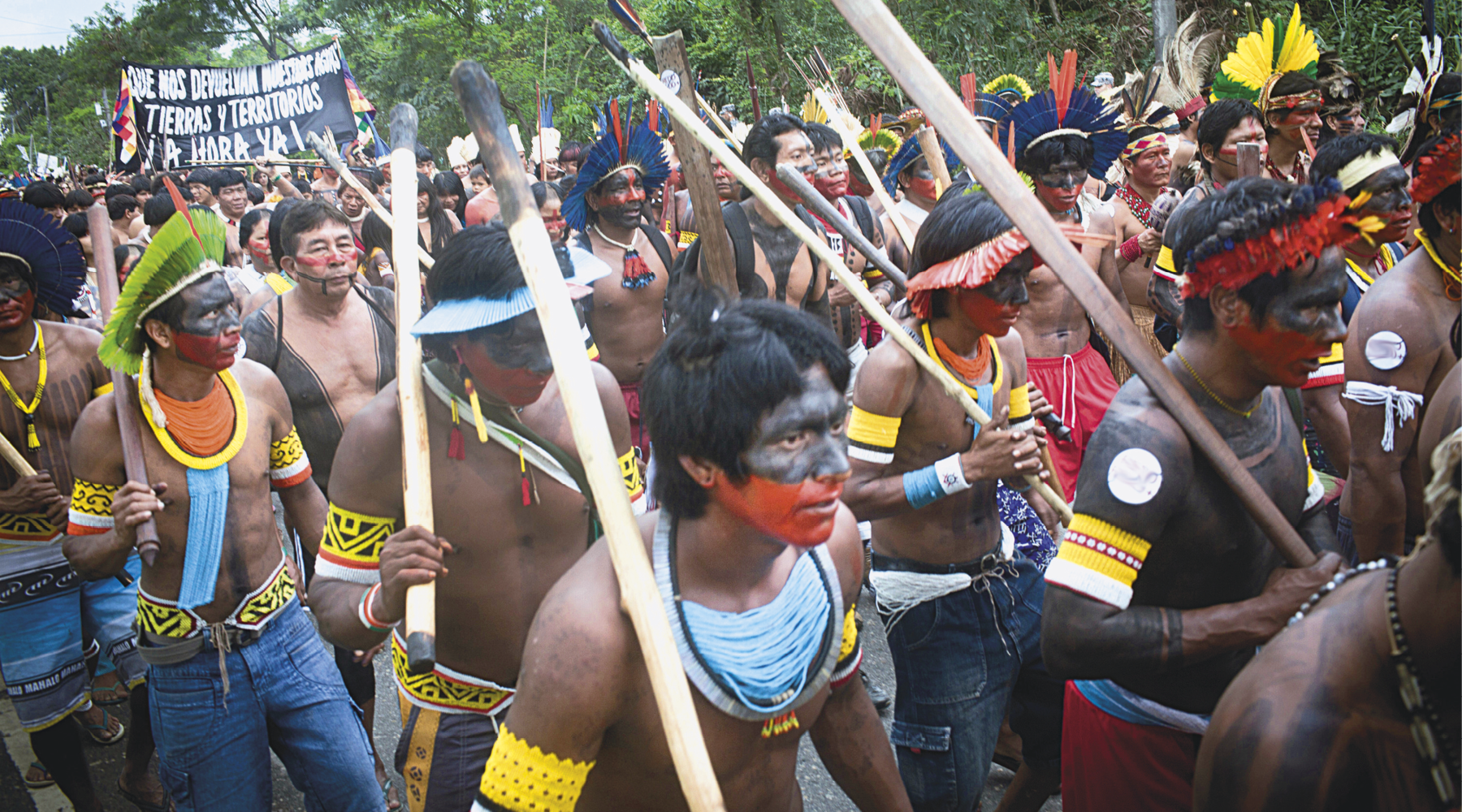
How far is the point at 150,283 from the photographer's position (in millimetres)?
3100

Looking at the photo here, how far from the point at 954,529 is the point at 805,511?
158 cm

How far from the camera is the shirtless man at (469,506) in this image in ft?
8.02

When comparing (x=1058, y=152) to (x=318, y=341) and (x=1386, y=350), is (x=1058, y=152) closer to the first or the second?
(x=1386, y=350)

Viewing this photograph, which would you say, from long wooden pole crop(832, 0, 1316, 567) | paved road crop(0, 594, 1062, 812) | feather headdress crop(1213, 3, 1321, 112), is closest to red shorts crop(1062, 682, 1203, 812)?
long wooden pole crop(832, 0, 1316, 567)

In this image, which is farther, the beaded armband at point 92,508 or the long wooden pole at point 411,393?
the beaded armband at point 92,508

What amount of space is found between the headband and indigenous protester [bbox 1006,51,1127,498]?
0.95 metres

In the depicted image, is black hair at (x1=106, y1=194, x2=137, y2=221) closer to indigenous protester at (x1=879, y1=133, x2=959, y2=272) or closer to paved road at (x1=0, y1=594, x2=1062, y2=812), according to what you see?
paved road at (x1=0, y1=594, x2=1062, y2=812)

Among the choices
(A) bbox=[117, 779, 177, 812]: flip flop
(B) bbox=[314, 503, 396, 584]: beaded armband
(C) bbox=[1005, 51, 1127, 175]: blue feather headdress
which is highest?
(C) bbox=[1005, 51, 1127, 175]: blue feather headdress

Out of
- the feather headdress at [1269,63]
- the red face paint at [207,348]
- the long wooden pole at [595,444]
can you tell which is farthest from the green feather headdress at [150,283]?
the feather headdress at [1269,63]

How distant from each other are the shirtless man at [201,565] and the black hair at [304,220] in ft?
3.87

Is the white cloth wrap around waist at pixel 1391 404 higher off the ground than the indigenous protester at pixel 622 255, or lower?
lower

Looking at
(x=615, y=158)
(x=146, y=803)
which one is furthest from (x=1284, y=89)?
(x=146, y=803)

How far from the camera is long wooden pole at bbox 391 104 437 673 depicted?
2.10 metres

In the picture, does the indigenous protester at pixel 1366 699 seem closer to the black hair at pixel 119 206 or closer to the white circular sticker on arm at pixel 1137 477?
the white circular sticker on arm at pixel 1137 477
